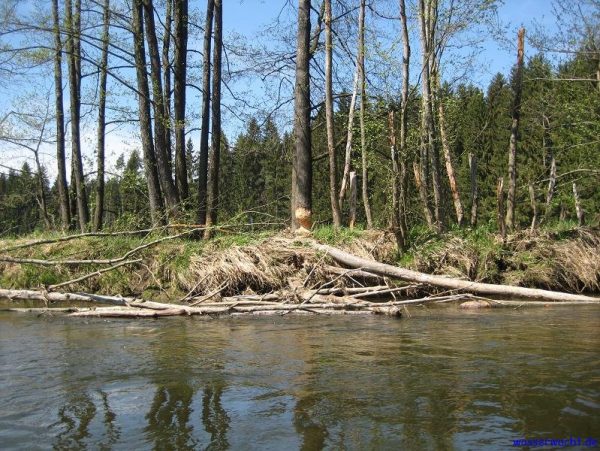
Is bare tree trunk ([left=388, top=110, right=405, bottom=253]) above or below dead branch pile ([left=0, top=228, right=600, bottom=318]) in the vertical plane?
above

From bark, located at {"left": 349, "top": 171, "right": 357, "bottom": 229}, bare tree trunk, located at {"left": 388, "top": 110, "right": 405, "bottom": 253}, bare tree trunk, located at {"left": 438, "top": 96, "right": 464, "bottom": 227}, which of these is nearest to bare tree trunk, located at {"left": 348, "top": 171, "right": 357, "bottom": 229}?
bark, located at {"left": 349, "top": 171, "right": 357, "bottom": 229}

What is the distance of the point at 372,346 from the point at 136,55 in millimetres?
11552

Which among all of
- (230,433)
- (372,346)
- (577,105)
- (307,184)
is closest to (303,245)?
(307,184)

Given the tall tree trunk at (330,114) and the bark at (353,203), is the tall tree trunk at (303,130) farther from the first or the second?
the bark at (353,203)

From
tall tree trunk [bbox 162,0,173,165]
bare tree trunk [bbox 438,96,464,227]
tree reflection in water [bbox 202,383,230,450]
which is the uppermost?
tall tree trunk [bbox 162,0,173,165]

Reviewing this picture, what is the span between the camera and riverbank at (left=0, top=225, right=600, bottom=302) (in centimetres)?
1111

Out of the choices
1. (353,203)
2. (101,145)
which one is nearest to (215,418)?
(353,203)

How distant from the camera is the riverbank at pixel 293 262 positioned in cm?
1111

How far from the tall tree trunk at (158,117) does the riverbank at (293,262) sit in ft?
6.51

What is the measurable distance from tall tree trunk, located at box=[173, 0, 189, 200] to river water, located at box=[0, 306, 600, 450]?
8.57m

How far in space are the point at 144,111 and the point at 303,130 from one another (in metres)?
4.24

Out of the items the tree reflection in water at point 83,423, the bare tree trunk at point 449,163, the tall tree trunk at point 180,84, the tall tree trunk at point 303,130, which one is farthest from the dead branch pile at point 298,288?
the tall tree trunk at point 180,84

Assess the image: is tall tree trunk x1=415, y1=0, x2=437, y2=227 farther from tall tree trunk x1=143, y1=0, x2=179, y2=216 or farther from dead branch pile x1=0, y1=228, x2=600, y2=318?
tall tree trunk x1=143, y1=0, x2=179, y2=216

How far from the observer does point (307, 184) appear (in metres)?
13.6
